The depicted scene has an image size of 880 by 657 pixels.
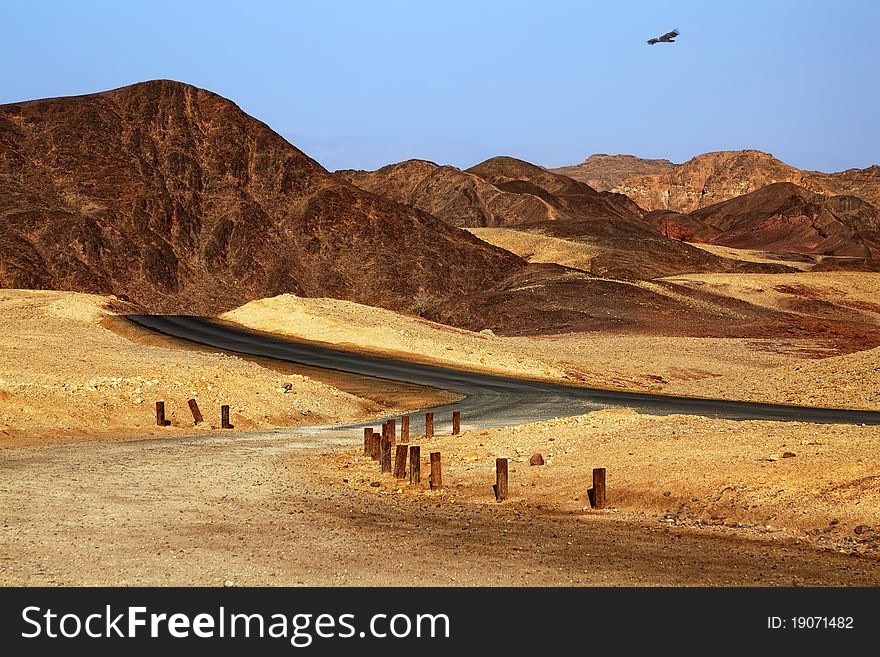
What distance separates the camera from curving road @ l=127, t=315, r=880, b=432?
98.6 feet

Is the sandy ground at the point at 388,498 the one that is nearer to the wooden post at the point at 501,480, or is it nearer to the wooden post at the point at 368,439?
the wooden post at the point at 501,480

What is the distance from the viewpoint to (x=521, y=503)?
1722 cm

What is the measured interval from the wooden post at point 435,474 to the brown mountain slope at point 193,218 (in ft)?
251

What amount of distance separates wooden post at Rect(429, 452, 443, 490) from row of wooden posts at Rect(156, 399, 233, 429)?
12.1m

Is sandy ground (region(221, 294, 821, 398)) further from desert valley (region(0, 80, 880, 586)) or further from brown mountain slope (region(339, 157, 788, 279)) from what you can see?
brown mountain slope (region(339, 157, 788, 279))

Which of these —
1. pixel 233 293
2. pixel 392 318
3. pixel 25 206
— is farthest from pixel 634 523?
pixel 25 206

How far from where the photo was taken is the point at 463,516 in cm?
1609

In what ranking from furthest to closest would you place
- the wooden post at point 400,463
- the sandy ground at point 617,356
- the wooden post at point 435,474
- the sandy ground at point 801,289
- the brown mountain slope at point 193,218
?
1. the brown mountain slope at point 193,218
2. the sandy ground at point 801,289
3. the sandy ground at point 617,356
4. the wooden post at point 400,463
5. the wooden post at point 435,474

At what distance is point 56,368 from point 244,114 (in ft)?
293

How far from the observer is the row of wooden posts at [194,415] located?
1152 inches

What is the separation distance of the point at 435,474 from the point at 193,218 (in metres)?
90.5
